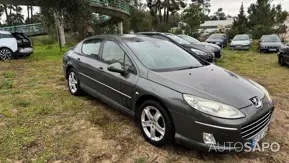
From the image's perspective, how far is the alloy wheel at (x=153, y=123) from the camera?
286cm

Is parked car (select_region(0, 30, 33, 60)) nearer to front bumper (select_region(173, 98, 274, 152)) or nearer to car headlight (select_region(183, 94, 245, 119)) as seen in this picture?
front bumper (select_region(173, 98, 274, 152))

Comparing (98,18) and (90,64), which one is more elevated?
(98,18)

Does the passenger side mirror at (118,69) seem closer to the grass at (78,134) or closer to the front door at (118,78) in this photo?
the front door at (118,78)

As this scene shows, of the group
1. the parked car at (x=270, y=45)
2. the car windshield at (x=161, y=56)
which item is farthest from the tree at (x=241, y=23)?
the car windshield at (x=161, y=56)

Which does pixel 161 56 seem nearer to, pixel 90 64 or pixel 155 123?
pixel 155 123

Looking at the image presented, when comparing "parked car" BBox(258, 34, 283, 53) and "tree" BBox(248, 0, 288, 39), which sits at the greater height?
"tree" BBox(248, 0, 288, 39)

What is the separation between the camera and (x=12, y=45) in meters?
10.1

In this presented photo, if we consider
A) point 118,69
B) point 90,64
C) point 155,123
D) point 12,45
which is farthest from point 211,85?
point 12,45

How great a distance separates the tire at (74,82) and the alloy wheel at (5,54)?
676cm

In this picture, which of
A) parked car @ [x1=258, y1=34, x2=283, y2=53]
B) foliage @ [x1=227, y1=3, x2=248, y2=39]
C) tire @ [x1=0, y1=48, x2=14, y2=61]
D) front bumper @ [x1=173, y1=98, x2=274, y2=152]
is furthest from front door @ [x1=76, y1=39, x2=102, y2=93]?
foliage @ [x1=227, y1=3, x2=248, y2=39]

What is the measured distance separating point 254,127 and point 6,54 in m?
10.8

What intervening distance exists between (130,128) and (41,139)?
4.16ft

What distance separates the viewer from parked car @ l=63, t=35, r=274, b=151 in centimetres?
244

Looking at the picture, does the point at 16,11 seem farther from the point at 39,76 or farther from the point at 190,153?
the point at 190,153
